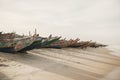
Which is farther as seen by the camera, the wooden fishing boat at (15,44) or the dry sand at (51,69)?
the wooden fishing boat at (15,44)

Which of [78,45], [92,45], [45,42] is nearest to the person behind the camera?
[45,42]

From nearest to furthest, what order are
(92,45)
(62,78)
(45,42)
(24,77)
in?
(24,77) < (62,78) < (45,42) < (92,45)

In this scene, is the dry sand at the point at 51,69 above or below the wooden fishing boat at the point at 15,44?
below

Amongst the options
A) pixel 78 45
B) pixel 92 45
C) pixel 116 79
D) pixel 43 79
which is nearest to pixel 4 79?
pixel 43 79

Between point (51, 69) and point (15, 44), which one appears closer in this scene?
point (51, 69)

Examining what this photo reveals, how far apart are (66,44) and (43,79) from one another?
78.9 feet

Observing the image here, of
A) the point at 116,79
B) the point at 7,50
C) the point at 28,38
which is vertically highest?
the point at 28,38

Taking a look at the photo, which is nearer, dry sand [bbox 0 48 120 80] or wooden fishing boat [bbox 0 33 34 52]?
dry sand [bbox 0 48 120 80]

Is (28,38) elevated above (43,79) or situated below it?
above

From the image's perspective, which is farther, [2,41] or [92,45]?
[92,45]

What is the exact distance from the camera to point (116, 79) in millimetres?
10961

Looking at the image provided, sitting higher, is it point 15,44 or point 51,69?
point 15,44

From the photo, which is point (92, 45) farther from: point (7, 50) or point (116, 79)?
point (116, 79)

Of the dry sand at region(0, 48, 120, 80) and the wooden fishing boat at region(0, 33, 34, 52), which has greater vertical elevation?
the wooden fishing boat at region(0, 33, 34, 52)
